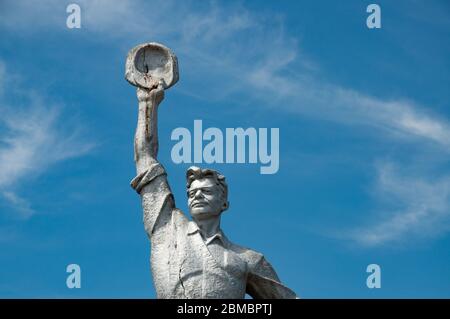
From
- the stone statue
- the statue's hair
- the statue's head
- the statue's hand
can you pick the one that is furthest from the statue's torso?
the statue's hand

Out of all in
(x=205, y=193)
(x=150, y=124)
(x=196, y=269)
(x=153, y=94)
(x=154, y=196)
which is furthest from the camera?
(x=153, y=94)

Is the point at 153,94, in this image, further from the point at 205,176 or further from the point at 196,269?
the point at 196,269

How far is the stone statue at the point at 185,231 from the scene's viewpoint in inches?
1065

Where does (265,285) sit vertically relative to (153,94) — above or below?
below

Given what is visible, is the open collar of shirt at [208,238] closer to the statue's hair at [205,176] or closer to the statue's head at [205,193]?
the statue's head at [205,193]

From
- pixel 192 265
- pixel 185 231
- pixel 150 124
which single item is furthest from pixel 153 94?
pixel 192 265

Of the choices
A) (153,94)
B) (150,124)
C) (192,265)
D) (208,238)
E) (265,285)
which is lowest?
(265,285)

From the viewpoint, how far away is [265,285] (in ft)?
90.9

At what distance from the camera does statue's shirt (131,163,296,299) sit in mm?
27000

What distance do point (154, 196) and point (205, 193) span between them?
0.78m
